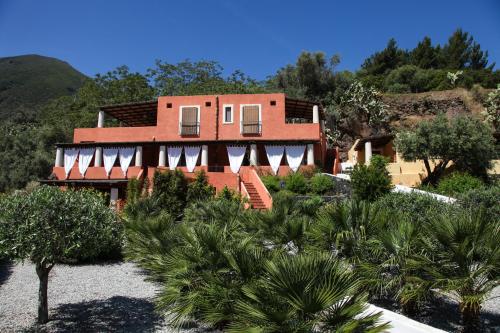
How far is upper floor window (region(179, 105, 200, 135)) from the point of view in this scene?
88.9ft

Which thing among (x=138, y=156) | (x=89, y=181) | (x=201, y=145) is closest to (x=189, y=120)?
(x=201, y=145)

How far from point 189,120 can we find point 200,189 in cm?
809

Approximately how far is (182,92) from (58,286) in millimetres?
37572

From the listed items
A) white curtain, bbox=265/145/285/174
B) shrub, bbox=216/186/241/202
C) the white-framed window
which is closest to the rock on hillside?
white curtain, bbox=265/145/285/174

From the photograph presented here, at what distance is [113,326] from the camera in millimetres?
7727

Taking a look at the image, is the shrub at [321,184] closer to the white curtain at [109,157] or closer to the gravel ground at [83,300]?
the gravel ground at [83,300]

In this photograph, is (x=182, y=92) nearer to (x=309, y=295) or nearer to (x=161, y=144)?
(x=161, y=144)

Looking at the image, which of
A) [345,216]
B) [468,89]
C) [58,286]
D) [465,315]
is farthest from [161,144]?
[468,89]

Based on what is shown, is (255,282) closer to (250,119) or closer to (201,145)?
(201,145)

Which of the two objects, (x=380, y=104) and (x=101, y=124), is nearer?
(x=101, y=124)

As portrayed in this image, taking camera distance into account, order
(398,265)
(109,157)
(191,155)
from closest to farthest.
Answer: (398,265)
(191,155)
(109,157)

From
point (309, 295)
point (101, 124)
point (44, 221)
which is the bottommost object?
point (309, 295)

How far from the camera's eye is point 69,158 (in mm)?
25828

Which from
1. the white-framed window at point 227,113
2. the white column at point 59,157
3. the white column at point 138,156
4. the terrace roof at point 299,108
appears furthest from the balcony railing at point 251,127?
the white column at point 59,157
